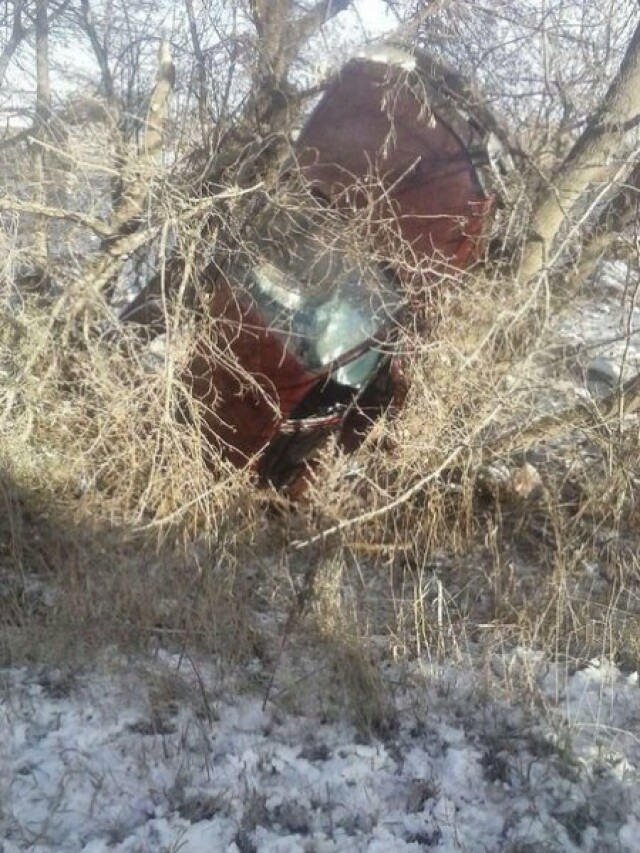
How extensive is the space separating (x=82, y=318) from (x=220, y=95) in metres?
2.05

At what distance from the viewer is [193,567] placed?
162 inches

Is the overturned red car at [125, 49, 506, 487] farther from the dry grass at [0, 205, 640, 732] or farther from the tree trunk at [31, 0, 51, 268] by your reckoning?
the tree trunk at [31, 0, 51, 268]

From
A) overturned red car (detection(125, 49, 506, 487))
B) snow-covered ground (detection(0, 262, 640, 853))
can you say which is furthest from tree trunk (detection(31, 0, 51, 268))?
snow-covered ground (detection(0, 262, 640, 853))

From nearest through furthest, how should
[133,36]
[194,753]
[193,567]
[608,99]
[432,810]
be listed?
[432,810] → [194,753] → [193,567] → [608,99] → [133,36]

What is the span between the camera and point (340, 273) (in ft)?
15.8

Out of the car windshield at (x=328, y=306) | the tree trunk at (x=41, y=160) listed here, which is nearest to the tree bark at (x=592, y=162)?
the car windshield at (x=328, y=306)

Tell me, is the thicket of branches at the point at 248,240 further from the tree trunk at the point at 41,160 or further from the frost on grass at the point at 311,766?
the frost on grass at the point at 311,766

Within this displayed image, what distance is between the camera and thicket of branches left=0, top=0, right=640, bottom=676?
14.5 ft

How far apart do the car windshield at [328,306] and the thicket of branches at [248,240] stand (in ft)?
1.17

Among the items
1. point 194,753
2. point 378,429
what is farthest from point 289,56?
point 194,753

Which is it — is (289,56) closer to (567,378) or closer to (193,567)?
(567,378)

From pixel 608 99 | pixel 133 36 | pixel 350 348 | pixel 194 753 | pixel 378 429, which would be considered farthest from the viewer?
Result: pixel 133 36

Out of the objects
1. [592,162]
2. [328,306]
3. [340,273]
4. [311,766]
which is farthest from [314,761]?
[592,162]

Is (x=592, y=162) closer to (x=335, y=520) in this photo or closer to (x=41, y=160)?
(x=335, y=520)
